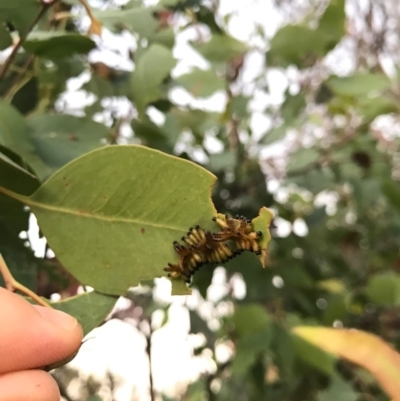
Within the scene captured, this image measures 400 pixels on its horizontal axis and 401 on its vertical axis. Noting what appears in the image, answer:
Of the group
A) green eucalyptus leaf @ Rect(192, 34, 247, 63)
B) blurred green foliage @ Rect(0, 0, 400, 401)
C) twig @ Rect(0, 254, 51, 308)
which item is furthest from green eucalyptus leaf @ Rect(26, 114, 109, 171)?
green eucalyptus leaf @ Rect(192, 34, 247, 63)

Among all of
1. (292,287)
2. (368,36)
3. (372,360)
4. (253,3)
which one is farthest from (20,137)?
(368,36)

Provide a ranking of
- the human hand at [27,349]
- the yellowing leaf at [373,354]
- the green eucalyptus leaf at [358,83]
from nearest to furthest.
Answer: the human hand at [27,349] < the yellowing leaf at [373,354] < the green eucalyptus leaf at [358,83]

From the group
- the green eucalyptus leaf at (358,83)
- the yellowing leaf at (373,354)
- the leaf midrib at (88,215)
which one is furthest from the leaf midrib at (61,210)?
the green eucalyptus leaf at (358,83)

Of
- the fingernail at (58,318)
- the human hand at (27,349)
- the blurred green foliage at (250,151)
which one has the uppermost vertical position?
the human hand at (27,349)

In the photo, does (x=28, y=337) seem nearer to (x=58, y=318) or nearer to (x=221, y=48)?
(x=58, y=318)

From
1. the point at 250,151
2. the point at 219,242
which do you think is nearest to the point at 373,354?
the point at 219,242

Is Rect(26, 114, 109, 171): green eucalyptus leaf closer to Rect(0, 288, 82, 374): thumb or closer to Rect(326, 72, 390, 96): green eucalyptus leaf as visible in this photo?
Rect(0, 288, 82, 374): thumb

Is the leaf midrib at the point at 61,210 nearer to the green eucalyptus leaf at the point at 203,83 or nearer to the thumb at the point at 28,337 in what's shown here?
the thumb at the point at 28,337
